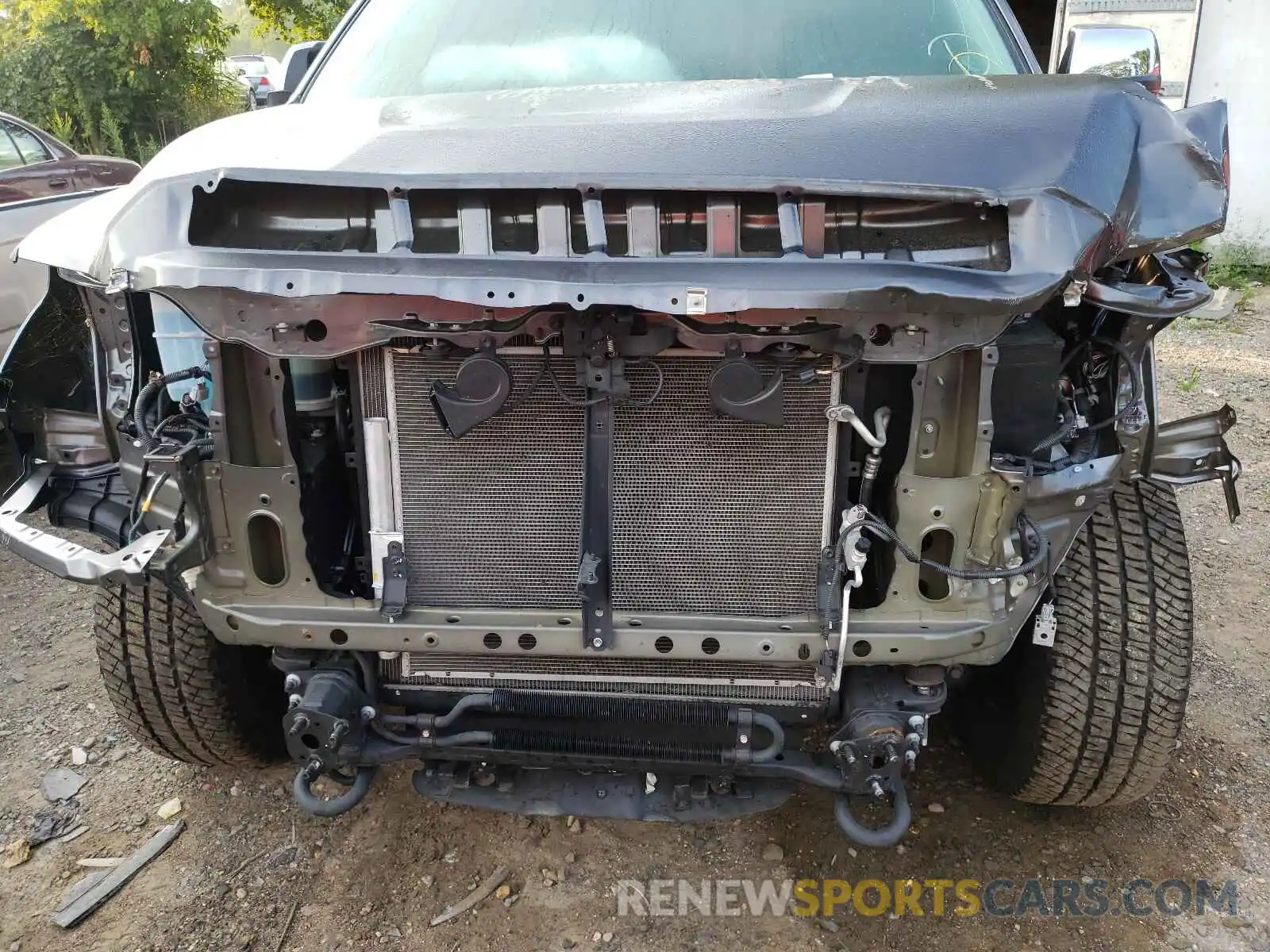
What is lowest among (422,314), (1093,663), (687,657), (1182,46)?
(1093,663)

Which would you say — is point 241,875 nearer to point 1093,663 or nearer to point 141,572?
point 141,572

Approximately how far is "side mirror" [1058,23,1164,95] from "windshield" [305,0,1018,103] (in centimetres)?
18

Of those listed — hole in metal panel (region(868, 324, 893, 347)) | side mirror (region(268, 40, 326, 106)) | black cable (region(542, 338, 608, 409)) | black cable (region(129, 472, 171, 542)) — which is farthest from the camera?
side mirror (region(268, 40, 326, 106))

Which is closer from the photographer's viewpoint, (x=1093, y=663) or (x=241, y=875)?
(x=1093, y=663)

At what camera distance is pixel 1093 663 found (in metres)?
2.36

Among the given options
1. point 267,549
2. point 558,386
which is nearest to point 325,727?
point 267,549

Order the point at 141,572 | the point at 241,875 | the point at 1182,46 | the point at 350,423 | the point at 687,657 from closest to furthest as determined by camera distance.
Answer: the point at 141,572, the point at 687,657, the point at 350,423, the point at 241,875, the point at 1182,46

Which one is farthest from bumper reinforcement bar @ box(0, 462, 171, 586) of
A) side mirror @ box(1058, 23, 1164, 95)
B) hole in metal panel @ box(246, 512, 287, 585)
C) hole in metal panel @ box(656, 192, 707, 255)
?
side mirror @ box(1058, 23, 1164, 95)

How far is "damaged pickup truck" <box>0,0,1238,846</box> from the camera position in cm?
186

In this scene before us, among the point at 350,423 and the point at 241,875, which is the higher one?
the point at 350,423

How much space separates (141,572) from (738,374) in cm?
128

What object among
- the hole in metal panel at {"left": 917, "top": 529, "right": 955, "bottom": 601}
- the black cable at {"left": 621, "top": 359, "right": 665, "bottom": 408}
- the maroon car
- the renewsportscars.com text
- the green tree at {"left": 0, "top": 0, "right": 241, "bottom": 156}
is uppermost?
the green tree at {"left": 0, "top": 0, "right": 241, "bottom": 156}

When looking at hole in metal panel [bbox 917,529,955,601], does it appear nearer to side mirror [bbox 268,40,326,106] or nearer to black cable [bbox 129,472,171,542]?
black cable [bbox 129,472,171,542]

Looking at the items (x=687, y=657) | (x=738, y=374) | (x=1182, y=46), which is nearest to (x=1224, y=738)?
(x=687, y=657)
